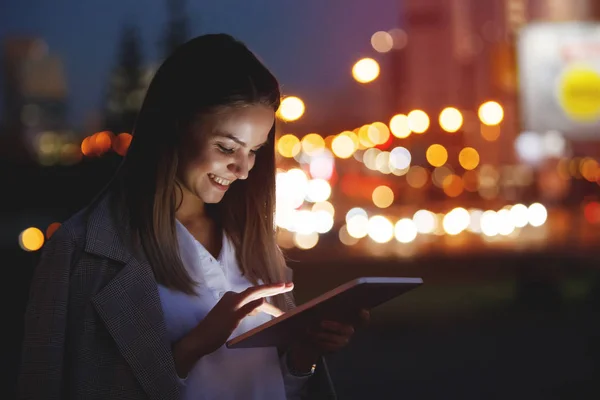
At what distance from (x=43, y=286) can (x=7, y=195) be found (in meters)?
18.7

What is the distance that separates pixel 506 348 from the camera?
12273 millimetres

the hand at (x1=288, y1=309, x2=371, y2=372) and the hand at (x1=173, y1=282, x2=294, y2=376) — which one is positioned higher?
the hand at (x1=173, y1=282, x2=294, y2=376)

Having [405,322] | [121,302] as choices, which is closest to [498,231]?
[405,322]

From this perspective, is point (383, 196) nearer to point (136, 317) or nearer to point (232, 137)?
point (232, 137)

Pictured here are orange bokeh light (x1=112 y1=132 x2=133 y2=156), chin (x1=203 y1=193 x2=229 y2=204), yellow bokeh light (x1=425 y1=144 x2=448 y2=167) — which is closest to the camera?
chin (x1=203 y1=193 x2=229 y2=204)

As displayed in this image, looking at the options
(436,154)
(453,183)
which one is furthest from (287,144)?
(436,154)

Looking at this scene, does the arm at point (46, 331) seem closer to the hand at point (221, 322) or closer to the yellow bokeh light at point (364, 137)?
the hand at point (221, 322)

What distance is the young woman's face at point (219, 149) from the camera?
303 centimetres

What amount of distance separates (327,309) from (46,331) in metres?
0.76

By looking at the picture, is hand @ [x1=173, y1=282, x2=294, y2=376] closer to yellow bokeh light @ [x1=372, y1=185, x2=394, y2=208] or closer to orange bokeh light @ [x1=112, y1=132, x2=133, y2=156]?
orange bokeh light @ [x1=112, y1=132, x2=133, y2=156]

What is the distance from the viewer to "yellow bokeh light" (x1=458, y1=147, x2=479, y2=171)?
60609 millimetres

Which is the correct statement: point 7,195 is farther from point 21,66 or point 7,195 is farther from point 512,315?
point 21,66

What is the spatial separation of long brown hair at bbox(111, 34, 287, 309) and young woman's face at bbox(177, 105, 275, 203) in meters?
0.03

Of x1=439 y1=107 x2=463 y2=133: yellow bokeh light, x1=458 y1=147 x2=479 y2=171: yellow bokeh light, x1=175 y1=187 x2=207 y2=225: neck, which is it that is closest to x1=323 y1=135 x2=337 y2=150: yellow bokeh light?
x1=458 y1=147 x2=479 y2=171: yellow bokeh light
